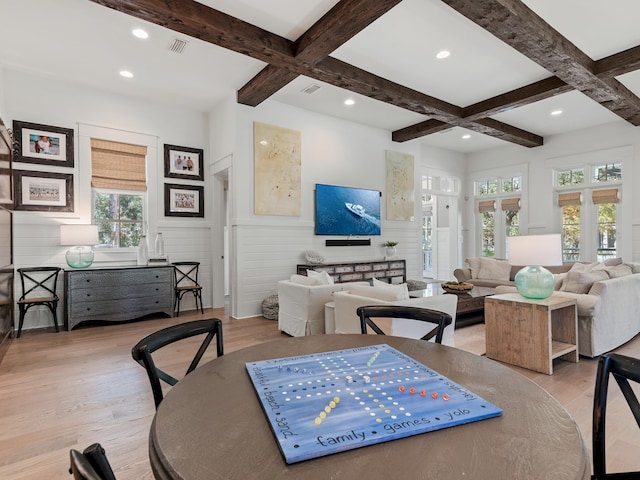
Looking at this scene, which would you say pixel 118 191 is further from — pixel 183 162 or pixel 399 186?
pixel 399 186

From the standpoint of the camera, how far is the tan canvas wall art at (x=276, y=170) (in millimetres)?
5395

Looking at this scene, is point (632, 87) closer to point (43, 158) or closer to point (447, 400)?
point (447, 400)

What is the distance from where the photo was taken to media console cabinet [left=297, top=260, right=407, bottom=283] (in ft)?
18.5

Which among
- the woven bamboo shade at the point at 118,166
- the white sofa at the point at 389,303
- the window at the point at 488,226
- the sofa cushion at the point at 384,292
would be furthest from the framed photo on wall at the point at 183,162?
the window at the point at 488,226

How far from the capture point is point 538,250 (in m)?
3.06

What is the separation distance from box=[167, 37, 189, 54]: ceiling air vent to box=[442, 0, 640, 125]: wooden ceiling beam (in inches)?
106

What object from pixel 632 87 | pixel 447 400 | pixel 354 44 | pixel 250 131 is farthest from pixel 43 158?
pixel 632 87

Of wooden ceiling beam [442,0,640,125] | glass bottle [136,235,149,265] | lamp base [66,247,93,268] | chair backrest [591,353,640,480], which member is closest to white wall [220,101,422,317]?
glass bottle [136,235,149,265]

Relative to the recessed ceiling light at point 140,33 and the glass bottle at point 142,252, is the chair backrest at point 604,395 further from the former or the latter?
the glass bottle at point 142,252

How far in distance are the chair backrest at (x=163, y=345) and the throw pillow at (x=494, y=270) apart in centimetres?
588

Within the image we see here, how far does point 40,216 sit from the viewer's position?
4.64 metres

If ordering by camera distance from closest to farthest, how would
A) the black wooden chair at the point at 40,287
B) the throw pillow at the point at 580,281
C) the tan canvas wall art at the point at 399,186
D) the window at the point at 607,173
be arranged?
the throw pillow at the point at 580,281, the black wooden chair at the point at 40,287, the window at the point at 607,173, the tan canvas wall art at the point at 399,186

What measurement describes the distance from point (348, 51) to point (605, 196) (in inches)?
233

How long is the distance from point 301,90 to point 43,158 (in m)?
3.56
